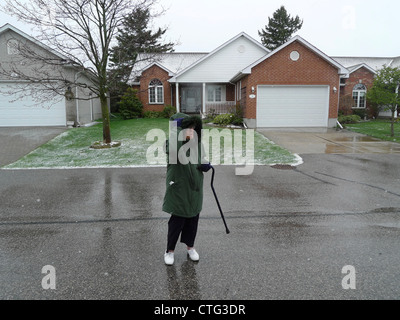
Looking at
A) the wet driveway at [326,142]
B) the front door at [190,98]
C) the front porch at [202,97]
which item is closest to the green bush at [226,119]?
the wet driveway at [326,142]

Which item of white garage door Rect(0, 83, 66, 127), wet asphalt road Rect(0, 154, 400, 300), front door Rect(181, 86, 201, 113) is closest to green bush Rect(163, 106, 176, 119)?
front door Rect(181, 86, 201, 113)

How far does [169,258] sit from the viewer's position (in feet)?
11.6

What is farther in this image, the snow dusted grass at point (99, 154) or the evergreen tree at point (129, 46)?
the evergreen tree at point (129, 46)

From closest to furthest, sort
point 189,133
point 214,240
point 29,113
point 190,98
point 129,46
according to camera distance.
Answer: point 189,133
point 214,240
point 129,46
point 29,113
point 190,98

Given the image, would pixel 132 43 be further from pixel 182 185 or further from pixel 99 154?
pixel 182 185

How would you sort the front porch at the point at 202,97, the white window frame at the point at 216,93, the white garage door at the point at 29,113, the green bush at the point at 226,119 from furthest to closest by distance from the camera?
the white window frame at the point at 216,93
the front porch at the point at 202,97
the green bush at the point at 226,119
the white garage door at the point at 29,113

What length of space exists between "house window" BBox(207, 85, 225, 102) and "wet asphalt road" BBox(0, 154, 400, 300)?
692 inches

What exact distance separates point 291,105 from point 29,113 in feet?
48.6

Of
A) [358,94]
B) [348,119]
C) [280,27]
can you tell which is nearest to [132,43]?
[348,119]

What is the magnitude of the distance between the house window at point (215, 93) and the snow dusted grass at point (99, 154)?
9.95 m

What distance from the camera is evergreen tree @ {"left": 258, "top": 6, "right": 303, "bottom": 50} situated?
45.3 metres

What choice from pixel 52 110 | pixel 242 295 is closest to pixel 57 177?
pixel 242 295

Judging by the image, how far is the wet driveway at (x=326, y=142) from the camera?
11.2 metres

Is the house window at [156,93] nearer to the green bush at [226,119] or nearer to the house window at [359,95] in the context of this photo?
the green bush at [226,119]
